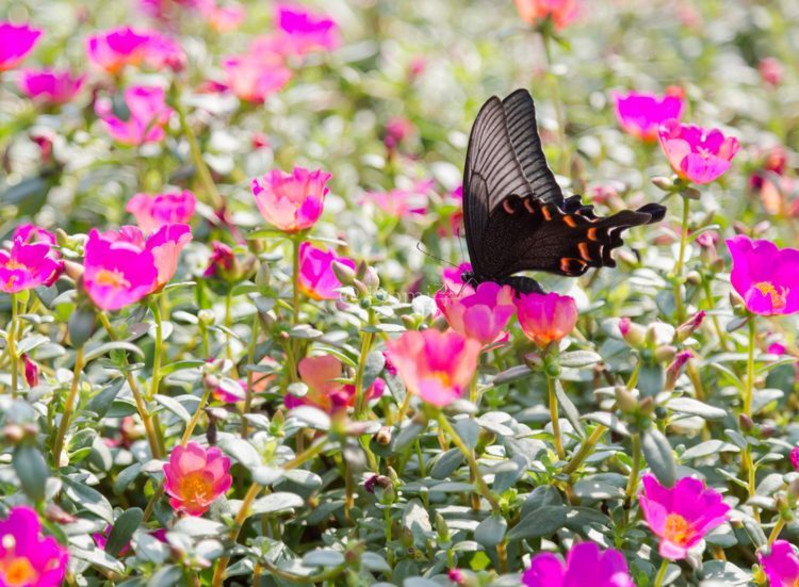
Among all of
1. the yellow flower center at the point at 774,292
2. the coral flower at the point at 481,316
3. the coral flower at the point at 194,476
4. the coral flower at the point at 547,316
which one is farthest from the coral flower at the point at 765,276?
the coral flower at the point at 194,476

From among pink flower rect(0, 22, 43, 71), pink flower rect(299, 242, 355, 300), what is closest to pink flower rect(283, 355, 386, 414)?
pink flower rect(299, 242, 355, 300)

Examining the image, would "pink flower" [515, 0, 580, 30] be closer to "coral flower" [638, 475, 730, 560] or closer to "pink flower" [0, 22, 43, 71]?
"pink flower" [0, 22, 43, 71]

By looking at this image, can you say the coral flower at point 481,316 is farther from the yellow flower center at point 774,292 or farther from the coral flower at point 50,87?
the coral flower at point 50,87

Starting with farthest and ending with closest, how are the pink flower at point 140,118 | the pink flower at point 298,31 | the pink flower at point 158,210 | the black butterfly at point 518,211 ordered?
1. the pink flower at point 298,31
2. the pink flower at point 140,118
3. the pink flower at point 158,210
4. the black butterfly at point 518,211

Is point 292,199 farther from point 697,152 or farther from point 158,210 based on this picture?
point 697,152

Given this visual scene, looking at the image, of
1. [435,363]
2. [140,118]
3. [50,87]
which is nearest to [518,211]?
[435,363]

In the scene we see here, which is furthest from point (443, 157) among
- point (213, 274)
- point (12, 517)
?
point (12, 517)
